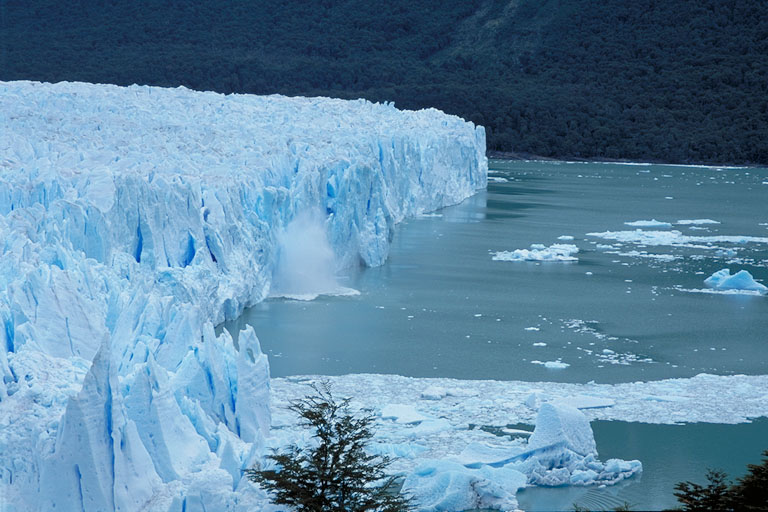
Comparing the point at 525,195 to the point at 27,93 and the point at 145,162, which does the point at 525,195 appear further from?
the point at 145,162

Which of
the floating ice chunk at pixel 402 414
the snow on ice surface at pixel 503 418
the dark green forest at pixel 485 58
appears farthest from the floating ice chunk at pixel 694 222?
the dark green forest at pixel 485 58

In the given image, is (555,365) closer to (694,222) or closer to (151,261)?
(151,261)

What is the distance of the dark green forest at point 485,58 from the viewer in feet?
123

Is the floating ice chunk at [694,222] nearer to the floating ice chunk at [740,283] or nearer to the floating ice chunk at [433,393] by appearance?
the floating ice chunk at [740,283]

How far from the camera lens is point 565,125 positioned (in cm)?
3791

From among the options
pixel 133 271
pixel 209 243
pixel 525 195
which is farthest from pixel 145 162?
pixel 525 195

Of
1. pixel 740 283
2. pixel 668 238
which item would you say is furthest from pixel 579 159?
pixel 740 283

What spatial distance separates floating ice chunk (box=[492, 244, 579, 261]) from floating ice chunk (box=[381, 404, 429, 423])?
7273mm

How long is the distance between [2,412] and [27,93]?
12482 mm

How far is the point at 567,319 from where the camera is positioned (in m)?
10.9

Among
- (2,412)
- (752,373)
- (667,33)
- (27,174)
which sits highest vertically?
(667,33)

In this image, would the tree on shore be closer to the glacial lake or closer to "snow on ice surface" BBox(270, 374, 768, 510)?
the glacial lake

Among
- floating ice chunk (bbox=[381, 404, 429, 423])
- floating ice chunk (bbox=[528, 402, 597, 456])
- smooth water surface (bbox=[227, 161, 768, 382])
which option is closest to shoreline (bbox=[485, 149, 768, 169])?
smooth water surface (bbox=[227, 161, 768, 382])

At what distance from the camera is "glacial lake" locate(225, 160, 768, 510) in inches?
283
